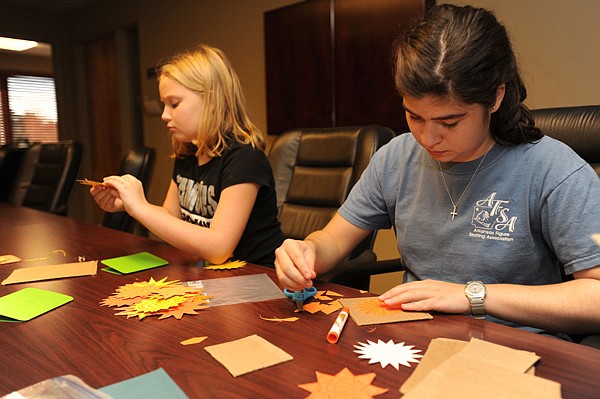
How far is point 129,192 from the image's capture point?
1.31m

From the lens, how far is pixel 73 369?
68 cm

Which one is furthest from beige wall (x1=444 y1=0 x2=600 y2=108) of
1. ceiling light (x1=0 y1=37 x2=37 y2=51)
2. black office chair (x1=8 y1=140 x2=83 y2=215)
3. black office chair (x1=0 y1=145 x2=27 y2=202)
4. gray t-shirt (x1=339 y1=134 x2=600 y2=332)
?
ceiling light (x1=0 y1=37 x2=37 y2=51)

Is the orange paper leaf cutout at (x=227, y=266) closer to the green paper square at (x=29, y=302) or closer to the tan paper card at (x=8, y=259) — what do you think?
the green paper square at (x=29, y=302)

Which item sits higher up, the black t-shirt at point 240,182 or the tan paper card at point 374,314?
the black t-shirt at point 240,182

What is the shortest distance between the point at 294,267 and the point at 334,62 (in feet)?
8.70

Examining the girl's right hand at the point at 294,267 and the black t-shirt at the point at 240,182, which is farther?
the black t-shirt at the point at 240,182

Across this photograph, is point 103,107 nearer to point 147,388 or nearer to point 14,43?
point 14,43

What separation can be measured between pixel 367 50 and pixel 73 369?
2.81m

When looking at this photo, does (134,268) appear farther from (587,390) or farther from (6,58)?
(6,58)

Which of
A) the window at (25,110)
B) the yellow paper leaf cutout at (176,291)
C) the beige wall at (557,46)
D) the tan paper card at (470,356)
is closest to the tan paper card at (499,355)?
the tan paper card at (470,356)

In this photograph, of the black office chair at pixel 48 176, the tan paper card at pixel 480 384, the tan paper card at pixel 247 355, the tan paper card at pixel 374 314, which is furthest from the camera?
the black office chair at pixel 48 176

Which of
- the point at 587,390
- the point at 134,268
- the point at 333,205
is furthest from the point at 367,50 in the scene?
the point at 587,390

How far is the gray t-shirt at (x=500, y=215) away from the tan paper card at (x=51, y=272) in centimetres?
72

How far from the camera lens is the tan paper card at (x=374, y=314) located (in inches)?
32.2
